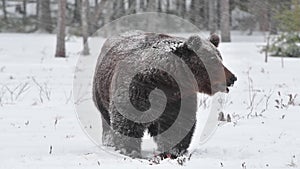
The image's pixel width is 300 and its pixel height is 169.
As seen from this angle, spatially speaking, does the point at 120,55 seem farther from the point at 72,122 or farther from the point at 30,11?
the point at 30,11

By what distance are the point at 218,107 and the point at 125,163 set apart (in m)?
3.90

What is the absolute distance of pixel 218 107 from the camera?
332 inches

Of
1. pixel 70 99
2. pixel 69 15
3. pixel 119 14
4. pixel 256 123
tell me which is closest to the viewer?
pixel 256 123

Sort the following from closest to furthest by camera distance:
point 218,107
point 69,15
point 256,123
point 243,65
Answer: point 256,123 → point 218,107 → point 243,65 → point 69,15

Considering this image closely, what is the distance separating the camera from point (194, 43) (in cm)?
479

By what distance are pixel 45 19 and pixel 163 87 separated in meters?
31.7

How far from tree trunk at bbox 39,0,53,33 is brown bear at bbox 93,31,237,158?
30.4 m

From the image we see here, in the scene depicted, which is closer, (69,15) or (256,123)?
(256,123)

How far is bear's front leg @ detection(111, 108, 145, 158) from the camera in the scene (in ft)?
16.3

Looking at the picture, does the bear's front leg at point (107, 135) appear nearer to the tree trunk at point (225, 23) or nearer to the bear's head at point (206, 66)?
the bear's head at point (206, 66)

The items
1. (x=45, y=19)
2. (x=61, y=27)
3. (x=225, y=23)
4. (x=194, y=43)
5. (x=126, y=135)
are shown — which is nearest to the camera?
(x=194, y=43)

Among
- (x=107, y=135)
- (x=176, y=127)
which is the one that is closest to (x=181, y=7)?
(x=107, y=135)

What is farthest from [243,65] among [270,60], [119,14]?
[119,14]

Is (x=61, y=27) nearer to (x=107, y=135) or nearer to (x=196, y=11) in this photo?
(x=107, y=135)
